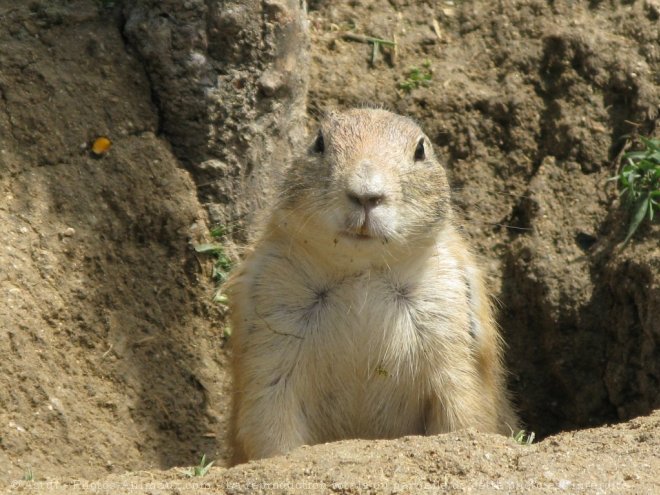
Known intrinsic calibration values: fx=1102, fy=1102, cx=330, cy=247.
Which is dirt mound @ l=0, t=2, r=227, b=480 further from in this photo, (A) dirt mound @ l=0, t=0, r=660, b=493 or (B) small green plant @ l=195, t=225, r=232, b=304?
(B) small green plant @ l=195, t=225, r=232, b=304

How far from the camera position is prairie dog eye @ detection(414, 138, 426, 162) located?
24.4ft

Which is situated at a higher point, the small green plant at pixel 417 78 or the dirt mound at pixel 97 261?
the small green plant at pixel 417 78

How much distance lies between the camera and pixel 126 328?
8539 millimetres

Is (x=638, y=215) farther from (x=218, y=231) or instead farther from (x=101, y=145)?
(x=101, y=145)

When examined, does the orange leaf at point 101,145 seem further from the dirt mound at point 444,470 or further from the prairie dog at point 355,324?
the dirt mound at point 444,470

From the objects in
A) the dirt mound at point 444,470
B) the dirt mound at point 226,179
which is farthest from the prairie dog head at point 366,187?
the dirt mound at point 226,179

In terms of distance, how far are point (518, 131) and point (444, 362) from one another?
3.21 m

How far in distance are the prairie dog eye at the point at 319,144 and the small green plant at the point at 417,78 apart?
7.93ft

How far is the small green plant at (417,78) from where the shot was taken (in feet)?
32.2

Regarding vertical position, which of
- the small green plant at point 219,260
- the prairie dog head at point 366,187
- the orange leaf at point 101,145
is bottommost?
the small green plant at point 219,260

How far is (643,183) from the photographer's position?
342 inches

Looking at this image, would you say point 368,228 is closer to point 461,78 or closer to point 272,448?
point 272,448

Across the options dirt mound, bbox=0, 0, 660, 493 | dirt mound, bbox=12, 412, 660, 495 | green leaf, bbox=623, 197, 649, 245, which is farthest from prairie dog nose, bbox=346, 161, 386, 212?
green leaf, bbox=623, 197, 649, 245

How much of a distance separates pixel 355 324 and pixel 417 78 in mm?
3352
